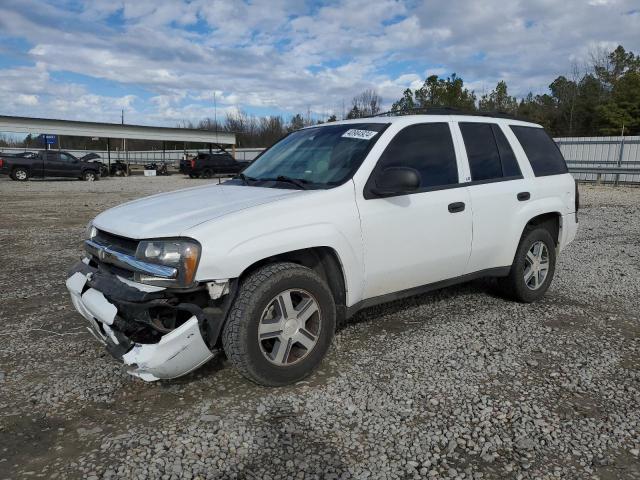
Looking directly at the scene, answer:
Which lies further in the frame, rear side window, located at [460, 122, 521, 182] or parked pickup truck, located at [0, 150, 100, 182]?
parked pickup truck, located at [0, 150, 100, 182]

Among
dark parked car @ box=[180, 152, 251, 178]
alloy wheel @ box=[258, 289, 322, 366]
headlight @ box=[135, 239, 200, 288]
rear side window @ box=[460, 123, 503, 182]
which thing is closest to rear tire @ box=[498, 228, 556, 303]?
rear side window @ box=[460, 123, 503, 182]

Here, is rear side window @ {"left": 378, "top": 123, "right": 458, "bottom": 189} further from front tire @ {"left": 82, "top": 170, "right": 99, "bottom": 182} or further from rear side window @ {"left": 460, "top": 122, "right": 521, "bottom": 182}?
front tire @ {"left": 82, "top": 170, "right": 99, "bottom": 182}

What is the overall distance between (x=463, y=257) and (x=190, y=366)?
247 centimetres

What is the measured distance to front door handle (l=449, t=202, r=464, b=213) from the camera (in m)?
4.04

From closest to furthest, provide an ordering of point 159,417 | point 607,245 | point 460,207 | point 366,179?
point 159,417 < point 366,179 < point 460,207 < point 607,245

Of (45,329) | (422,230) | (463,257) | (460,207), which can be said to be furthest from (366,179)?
(45,329)

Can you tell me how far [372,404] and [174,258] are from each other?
151cm

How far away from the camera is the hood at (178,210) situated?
3.01 metres

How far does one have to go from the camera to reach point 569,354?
150 inches

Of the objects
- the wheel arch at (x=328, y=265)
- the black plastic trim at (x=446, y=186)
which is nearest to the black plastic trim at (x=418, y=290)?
the wheel arch at (x=328, y=265)

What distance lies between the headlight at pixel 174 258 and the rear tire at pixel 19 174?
2720 cm

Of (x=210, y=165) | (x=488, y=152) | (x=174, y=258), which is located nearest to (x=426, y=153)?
(x=488, y=152)

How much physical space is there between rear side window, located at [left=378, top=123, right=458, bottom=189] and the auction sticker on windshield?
0.58 ft

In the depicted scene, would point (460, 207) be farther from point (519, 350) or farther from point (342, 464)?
point (342, 464)
